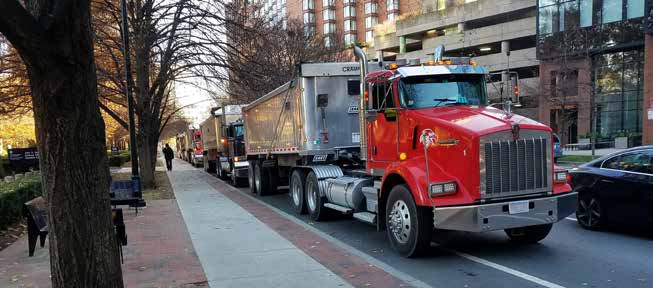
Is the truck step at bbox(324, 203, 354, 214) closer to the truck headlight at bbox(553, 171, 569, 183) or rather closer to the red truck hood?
the red truck hood

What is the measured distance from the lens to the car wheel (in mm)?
8062

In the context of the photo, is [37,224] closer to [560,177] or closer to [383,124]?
[383,124]

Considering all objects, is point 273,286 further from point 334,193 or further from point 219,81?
point 219,81

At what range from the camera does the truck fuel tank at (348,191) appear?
869 centimetres

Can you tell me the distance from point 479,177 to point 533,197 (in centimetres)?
90

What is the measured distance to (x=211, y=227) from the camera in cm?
959

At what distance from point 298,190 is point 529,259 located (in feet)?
19.9

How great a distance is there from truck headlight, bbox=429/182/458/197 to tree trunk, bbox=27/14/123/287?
12.9 feet

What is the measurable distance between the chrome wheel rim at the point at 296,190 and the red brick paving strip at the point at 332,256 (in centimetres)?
72

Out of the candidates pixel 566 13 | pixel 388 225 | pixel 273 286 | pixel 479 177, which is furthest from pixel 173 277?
pixel 566 13

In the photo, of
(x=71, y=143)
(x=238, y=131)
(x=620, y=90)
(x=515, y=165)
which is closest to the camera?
(x=71, y=143)

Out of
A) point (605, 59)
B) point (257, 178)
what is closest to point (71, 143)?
point (257, 178)

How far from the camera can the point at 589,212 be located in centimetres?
830

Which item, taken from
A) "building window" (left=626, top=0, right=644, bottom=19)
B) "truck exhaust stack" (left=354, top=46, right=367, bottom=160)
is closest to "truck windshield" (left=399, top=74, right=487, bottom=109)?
"truck exhaust stack" (left=354, top=46, right=367, bottom=160)
